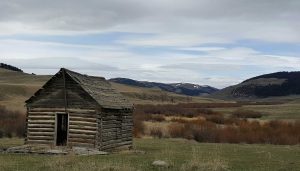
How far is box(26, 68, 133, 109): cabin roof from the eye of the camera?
90.7ft

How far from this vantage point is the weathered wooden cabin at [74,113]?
2730cm

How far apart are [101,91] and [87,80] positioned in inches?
39.4

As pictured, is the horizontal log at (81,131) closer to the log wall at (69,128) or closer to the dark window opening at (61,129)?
the log wall at (69,128)

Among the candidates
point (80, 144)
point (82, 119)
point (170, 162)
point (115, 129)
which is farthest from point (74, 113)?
point (170, 162)

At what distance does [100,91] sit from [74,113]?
8.08 ft

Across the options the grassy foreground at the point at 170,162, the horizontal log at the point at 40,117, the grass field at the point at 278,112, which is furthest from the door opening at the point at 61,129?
the grass field at the point at 278,112

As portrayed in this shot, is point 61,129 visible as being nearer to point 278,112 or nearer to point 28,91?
point 278,112

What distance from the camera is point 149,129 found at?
42.4m

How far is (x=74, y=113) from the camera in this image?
27.6 m

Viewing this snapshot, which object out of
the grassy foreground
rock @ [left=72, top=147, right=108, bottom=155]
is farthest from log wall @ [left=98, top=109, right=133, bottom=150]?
the grassy foreground

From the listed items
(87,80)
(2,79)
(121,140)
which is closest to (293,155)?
(121,140)

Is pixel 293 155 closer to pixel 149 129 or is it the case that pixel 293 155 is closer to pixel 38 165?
pixel 38 165

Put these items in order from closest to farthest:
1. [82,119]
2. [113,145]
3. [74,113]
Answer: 1. [82,119]
2. [74,113]
3. [113,145]

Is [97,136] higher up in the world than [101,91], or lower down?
lower down
